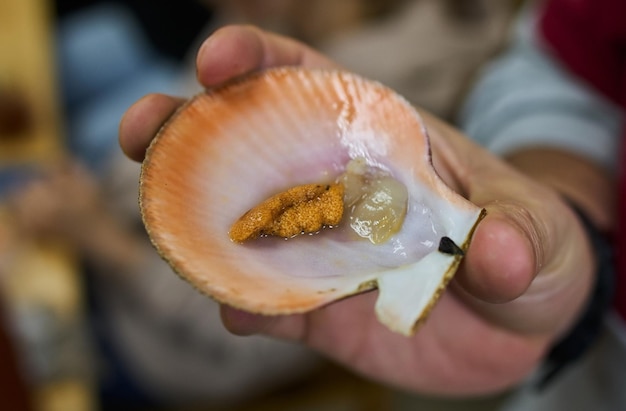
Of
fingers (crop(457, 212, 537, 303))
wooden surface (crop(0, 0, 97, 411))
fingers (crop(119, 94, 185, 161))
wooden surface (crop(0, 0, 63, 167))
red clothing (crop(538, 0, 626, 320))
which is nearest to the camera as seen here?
fingers (crop(457, 212, 537, 303))

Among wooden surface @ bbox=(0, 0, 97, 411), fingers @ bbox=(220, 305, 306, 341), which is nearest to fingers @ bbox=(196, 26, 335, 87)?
fingers @ bbox=(220, 305, 306, 341)

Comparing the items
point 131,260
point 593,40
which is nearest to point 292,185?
point 593,40

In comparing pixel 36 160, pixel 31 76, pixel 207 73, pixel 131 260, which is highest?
pixel 207 73

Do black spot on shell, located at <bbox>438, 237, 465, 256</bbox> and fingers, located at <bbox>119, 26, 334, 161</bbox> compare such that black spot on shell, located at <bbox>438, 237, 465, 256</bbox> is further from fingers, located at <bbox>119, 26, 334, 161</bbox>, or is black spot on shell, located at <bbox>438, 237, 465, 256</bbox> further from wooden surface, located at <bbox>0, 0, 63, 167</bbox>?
wooden surface, located at <bbox>0, 0, 63, 167</bbox>

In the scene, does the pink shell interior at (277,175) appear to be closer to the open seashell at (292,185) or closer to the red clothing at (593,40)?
the open seashell at (292,185)

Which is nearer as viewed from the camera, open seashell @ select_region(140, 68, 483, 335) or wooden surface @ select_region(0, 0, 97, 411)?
open seashell @ select_region(140, 68, 483, 335)

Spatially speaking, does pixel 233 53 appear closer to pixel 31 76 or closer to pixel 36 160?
pixel 36 160

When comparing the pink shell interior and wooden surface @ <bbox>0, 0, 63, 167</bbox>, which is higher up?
the pink shell interior
